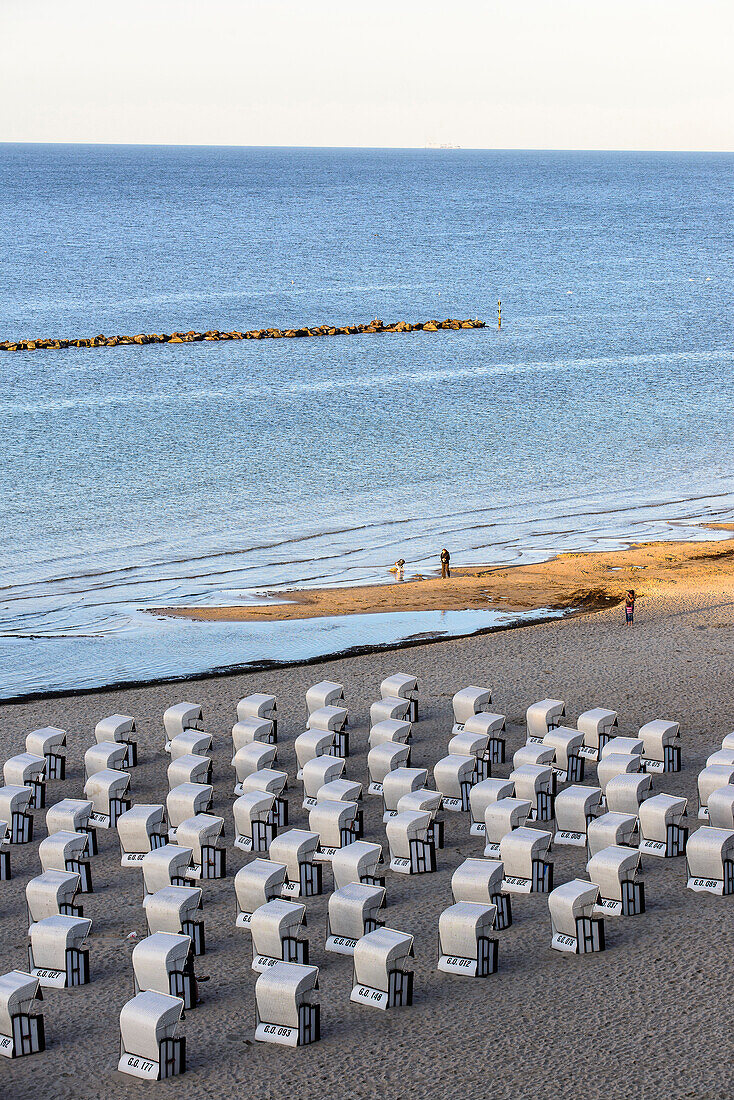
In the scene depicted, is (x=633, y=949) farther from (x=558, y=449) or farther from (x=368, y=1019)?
(x=558, y=449)

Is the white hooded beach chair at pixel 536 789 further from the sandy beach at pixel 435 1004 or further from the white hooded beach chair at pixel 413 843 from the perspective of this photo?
the white hooded beach chair at pixel 413 843

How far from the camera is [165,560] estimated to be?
131 feet

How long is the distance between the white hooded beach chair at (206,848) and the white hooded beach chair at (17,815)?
9.48 ft

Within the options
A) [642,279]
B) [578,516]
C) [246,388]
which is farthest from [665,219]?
[578,516]

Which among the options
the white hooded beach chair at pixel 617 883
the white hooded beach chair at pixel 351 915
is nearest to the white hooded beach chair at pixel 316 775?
the white hooded beach chair at pixel 351 915

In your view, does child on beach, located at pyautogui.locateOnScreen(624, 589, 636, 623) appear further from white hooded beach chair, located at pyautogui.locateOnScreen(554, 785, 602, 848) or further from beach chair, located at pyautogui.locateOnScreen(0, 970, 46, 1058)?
beach chair, located at pyautogui.locateOnScreen(0, 970, 46, 1058)

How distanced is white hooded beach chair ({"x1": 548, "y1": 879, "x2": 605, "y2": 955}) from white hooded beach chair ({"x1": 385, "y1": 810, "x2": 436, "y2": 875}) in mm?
2803

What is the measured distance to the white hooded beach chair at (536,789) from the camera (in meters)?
20.2

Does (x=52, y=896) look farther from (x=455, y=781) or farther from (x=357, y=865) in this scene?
(x=455, y=781)

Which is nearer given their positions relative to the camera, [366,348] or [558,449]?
[558,449]

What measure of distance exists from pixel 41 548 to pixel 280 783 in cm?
2282

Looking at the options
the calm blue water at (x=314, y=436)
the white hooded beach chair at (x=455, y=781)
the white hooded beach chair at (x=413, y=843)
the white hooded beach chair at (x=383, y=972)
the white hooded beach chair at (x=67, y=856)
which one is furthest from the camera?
the calm blue water at (x=314, y=436)

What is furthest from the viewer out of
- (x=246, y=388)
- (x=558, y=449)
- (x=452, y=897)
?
(x=246, y=388)

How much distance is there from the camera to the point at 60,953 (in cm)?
1579
